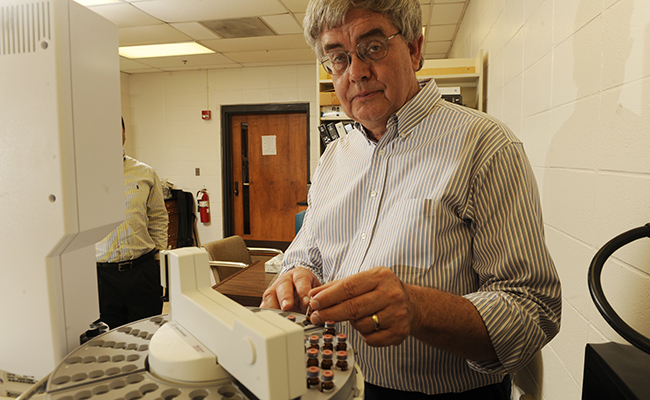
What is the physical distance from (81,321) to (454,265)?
68 cm

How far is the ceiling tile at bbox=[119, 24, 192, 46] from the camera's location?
161 inches

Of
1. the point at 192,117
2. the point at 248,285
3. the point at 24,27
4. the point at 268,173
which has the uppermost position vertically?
the point at 192,117

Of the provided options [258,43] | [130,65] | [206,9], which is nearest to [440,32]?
[258,43]

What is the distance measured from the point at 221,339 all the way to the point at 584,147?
1.18 metres

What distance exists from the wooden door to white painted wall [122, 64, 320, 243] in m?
0.25

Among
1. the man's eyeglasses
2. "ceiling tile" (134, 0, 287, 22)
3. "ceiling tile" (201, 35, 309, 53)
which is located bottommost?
the man's eyeglasses

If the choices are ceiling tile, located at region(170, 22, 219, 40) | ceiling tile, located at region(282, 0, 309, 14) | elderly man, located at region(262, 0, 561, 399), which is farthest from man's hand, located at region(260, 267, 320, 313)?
ceiling tile, located at region(170, 22, 219, 40)

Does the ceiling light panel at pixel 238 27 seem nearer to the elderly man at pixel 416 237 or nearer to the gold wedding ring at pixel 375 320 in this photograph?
the elderly man at pixel 416 237

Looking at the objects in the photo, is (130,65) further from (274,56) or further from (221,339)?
(221,339)

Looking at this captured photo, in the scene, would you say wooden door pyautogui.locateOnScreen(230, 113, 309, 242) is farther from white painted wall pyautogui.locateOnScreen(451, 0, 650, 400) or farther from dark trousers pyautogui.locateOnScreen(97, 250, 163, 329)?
white painted wall pyautogui.locateOnScreen(451, 0, 650, 400)

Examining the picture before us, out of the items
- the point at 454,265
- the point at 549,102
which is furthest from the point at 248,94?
the point at 454,265

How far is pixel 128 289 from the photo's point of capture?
2.52 m

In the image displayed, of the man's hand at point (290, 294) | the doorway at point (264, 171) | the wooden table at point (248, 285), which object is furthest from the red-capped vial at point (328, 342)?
the doorway at point (264, 171)

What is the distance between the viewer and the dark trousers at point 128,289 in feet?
8.15
